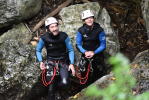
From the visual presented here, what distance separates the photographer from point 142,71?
6.74 m

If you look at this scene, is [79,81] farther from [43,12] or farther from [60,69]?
[43,12]

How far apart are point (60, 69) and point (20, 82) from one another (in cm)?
125

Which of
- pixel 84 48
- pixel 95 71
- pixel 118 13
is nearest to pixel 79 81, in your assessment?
pixel 95 71

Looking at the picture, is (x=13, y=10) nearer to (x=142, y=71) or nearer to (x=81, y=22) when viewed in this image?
(x=81, y=22)

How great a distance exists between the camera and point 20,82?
24.9 feet

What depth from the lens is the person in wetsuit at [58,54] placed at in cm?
683

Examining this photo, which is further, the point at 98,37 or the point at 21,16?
the point at 21,16

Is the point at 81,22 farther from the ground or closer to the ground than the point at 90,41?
closer to the ground

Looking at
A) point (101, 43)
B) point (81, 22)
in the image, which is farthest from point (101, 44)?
point (81, 22)

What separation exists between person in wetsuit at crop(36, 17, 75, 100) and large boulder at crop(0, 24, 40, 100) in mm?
826

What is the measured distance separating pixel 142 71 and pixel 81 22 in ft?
10.2

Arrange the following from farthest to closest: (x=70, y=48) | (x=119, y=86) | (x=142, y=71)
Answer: (x=70, y=48), (x=142, y=71), (x=119, y=86)

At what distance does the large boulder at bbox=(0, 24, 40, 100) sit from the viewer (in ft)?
24.6

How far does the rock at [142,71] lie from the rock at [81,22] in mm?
1396
